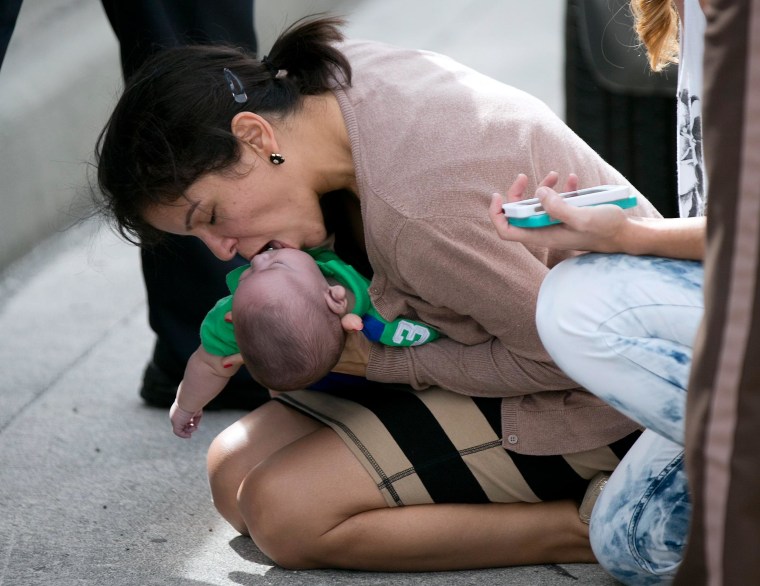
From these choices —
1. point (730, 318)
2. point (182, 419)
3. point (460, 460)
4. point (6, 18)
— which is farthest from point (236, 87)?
point (730, 318)

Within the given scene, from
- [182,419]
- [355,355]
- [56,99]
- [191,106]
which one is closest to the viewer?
[191,106]

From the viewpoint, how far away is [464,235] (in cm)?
180

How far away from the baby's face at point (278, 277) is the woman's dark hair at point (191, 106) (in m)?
0.18

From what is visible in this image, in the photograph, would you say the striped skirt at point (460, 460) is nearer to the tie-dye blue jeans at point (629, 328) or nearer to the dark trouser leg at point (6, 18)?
the tie-dye blue jeans at point (629, 328)

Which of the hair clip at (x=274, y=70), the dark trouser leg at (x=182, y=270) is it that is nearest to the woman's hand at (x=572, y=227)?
the hair clip at (x=274, y=70)

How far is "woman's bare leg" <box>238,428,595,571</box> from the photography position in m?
1.92

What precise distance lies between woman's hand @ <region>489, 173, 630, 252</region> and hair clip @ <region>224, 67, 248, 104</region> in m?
0.54

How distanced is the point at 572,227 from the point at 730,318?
1.42 feet

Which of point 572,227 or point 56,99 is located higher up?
point 572,227

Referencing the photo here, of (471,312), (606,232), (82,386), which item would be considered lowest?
(82,386)

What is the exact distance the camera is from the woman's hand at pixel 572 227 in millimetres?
1522

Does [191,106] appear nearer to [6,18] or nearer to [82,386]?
[6,18]

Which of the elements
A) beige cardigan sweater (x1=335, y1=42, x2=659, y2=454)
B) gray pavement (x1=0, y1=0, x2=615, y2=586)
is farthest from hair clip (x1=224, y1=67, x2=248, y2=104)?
gray pavement (x1=0, y1=0, x2=615, y2=586)

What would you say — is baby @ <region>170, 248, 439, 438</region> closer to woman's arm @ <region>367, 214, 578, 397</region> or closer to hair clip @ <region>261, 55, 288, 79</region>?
woman's arm @ <region>367, 214, 578, 397</region>
